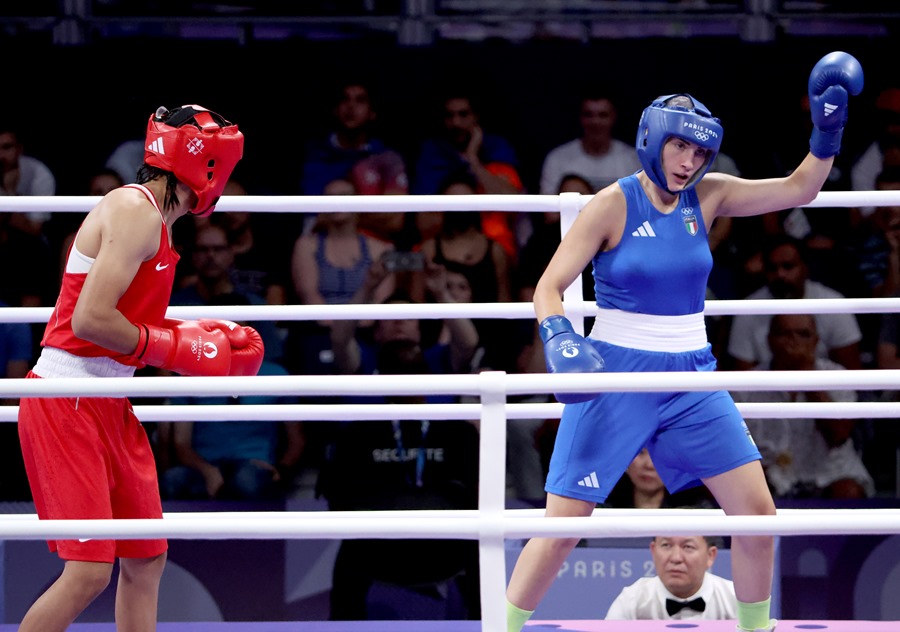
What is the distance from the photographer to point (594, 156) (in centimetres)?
508

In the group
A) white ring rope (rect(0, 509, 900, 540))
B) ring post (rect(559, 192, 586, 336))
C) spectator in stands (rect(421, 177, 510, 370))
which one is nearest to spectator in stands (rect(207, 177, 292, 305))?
spectator in stands (rect(421, 177, 510, 370))

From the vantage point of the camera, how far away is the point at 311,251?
4898 mm

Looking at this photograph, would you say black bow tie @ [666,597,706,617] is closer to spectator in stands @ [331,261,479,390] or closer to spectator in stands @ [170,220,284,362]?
spectator in stands @ [331,261,479,390]

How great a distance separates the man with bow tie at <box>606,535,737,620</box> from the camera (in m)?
3.41

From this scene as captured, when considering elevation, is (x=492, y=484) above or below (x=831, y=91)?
below

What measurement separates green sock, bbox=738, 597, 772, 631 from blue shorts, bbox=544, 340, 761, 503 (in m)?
0.31

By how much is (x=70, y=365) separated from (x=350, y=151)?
2.91 metres

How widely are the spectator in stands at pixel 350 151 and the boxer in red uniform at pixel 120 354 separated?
264 cm

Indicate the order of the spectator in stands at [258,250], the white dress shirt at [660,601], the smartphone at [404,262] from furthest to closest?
the spectator in stands at [258,250] → the smartphone at [404,262] → the white dress shirt at [660,601]

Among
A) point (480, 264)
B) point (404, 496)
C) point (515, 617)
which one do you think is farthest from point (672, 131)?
point (480, 264)

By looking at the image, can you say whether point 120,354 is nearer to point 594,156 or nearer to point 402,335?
point 402,335

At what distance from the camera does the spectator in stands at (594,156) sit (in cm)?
507

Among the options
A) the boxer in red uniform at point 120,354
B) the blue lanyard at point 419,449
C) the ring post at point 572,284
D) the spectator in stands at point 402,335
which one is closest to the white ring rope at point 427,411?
the ring post at point 572,284

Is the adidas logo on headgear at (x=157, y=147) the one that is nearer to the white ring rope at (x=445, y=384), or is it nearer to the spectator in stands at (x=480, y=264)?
the white ring rope at (x=445, y=384)
